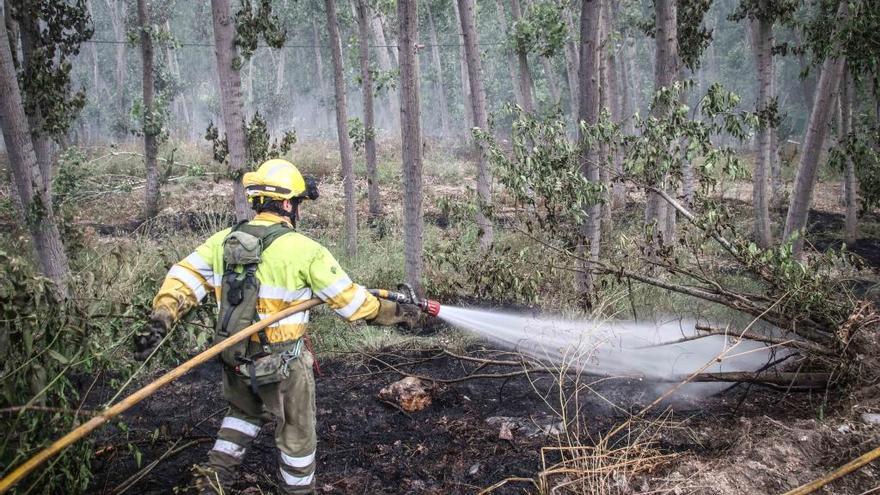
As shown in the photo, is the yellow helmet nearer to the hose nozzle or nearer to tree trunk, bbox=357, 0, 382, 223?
the hose nozzle

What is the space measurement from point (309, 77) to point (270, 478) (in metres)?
45.7

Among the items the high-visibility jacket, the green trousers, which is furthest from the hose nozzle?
the green trousers

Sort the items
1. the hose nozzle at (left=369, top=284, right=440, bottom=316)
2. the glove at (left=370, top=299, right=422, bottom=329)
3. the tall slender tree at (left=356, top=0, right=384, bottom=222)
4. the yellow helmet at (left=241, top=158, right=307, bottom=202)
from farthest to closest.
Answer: the tall slender tree at (left=356, top=0, right=384, bottom=222), the hose nozzle at (left=369, top=284, right=440, bottom=316), the glove at (left=370, top=299, right=422, bottom=329), the yellow helmet at (left=241, top=158, right=307, bottom=202)

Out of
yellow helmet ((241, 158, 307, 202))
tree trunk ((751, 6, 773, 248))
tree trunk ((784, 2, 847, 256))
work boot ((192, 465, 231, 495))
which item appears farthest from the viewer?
tree trunk ((751, 6, 773, 248))

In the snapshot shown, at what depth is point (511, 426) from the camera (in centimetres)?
433

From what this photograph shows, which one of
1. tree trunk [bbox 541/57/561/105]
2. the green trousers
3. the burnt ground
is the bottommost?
the burnt ground

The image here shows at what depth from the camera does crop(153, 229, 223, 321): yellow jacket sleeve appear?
10.5 feet

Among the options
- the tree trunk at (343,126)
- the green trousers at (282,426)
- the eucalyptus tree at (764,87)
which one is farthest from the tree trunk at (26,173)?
the eucalyptus tree at (764,87)

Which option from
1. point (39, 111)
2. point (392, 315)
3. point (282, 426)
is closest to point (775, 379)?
point (392, 315)

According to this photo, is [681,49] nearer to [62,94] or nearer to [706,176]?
[706,176]

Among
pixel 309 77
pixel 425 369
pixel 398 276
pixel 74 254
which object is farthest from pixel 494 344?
pixel 309 77

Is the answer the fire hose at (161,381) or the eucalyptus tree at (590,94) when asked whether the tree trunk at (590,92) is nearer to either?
the eucalyptus tree at (590,94)

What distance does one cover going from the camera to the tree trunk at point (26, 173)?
17.7 feet

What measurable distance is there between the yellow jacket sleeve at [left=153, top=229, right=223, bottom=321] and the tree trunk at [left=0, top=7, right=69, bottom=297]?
2.80 metres
